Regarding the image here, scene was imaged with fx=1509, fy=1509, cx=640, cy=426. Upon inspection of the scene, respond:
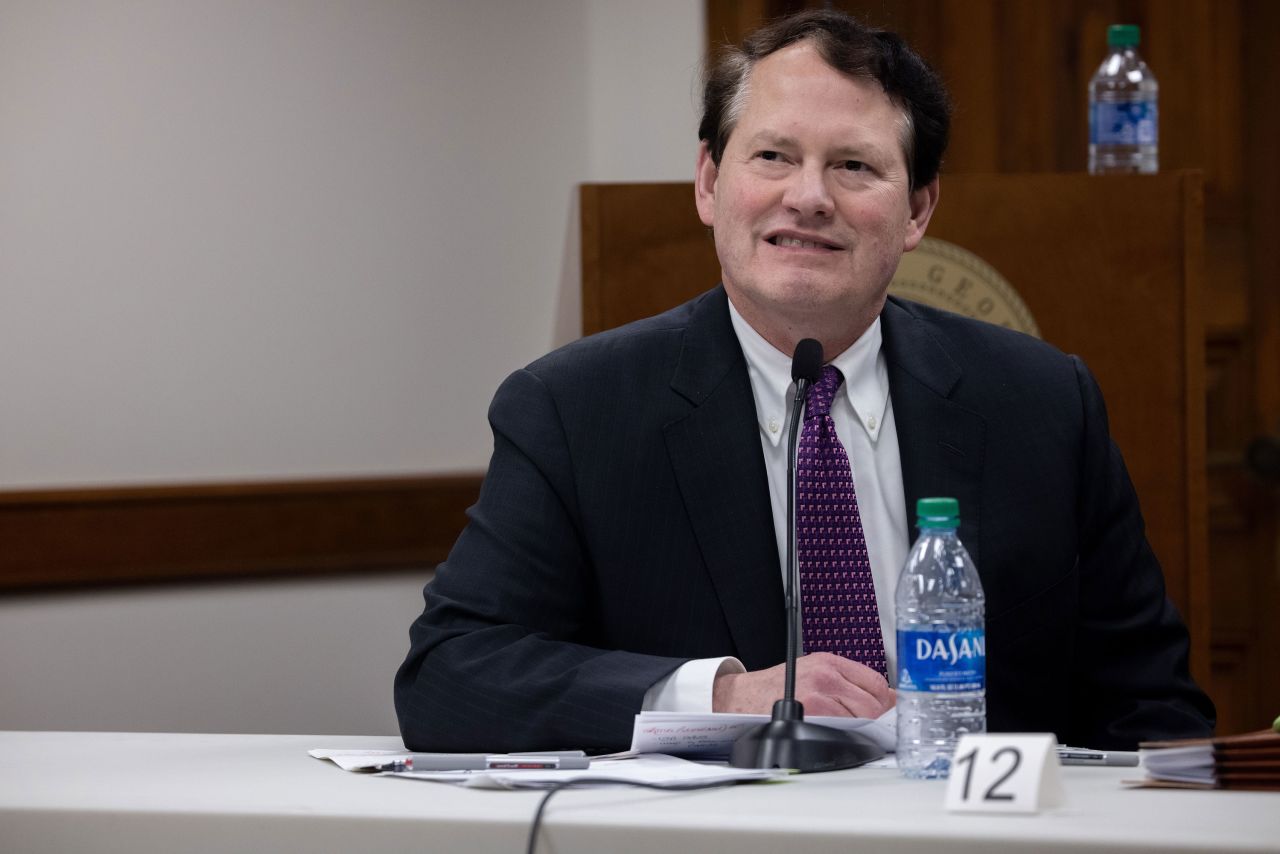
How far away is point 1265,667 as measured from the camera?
349 centimetres

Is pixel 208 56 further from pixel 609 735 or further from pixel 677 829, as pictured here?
pixel 677 829

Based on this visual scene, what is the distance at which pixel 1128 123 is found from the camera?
9.64 ft

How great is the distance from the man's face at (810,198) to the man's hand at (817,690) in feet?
1.72

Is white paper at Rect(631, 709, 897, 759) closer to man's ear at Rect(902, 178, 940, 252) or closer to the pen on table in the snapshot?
the pen on table

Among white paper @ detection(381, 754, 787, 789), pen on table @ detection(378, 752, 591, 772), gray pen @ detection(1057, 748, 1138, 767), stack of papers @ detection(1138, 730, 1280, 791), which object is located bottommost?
gray pen @ detection(1057, 748, 1138, 767)

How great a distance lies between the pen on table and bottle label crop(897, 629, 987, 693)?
310mm

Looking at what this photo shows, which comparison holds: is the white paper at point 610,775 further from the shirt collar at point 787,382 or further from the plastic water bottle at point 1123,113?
the plastic water bottle at point 1123,113

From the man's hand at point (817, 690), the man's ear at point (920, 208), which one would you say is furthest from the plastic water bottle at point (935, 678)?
the man's ear at point (920, 208)

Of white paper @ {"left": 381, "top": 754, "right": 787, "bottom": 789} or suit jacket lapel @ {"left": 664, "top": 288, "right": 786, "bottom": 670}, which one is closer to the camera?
white paper @ {"left": 381, "top": 754, "right": 787, "bottom": 789}

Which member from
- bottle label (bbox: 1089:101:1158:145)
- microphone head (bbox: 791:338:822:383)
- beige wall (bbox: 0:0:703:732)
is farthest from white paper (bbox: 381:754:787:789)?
bottle label (bbox: 1089:101:1158:145)

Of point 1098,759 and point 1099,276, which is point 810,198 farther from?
point 1099,276

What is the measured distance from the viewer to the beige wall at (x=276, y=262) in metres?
3.08

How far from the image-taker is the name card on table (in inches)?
43.5

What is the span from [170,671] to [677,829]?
2.37m
